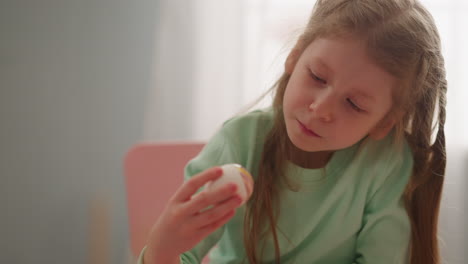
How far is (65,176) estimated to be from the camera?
5.42 ft

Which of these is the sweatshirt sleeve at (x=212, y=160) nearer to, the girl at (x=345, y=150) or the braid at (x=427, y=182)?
the girl at (x=345, y=150)

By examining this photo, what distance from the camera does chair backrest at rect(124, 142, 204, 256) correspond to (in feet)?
3.19

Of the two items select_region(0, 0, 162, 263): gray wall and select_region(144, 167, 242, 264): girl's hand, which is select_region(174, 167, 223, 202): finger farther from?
select_region(0, 0, 162, 263): gray wall

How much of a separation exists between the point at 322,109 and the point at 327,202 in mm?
208

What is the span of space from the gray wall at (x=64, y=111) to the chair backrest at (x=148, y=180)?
2.33 feet

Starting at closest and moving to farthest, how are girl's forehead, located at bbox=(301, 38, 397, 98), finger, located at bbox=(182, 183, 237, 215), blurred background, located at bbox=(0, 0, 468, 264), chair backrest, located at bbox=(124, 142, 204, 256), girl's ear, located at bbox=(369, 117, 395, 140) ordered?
finger, located at bbox=(182, 183, 237, 215)
girl's forehead, located at bbox=(301, 38, 397, 98)
girl's ear, located at bbox=(369, 117, 395, 140)
chair backrest, located at bbox=(124, 142, 204, 256)
blurred background, located at bbox=(0, 0, 468, 264)

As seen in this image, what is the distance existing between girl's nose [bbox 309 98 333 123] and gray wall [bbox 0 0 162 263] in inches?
44.3

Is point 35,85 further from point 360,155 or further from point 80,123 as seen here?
point 360,155

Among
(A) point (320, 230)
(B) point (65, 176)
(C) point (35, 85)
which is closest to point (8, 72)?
(C) point (35, 85)

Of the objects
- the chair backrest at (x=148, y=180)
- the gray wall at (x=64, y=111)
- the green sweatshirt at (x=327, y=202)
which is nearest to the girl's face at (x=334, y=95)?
the green sweatshirt at (x=327, y=202)

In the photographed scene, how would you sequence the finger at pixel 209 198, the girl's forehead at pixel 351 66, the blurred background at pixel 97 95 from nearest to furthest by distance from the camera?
the finger at pixel 209 198 → the girl's forehead at pixel 351 66 → the blurred background at pixel 97 95

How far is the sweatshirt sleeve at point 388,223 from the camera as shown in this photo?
73 centimetres

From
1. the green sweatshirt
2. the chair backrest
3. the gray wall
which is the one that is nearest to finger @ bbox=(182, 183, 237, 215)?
the green sweatshirt

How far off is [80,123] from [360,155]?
117 cm
